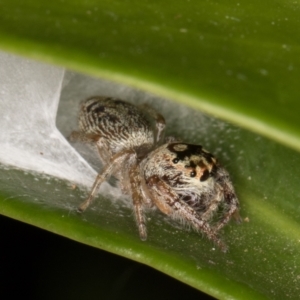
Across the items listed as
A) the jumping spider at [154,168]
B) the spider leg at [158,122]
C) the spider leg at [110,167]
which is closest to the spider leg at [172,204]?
the jumping spider at [154,168]

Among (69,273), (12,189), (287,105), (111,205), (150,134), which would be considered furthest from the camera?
(150,134)

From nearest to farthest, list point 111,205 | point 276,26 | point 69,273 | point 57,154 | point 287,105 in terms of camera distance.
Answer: point 287,105 → point 276,26 → point 111,205 → point 57,154 → point 69,273

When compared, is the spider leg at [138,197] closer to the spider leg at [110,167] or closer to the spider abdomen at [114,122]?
the spider leg at [110,167]

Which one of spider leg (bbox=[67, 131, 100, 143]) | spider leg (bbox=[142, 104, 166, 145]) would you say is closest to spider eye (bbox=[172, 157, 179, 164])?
spider leg (bbox=[142, 104, 166, 145])

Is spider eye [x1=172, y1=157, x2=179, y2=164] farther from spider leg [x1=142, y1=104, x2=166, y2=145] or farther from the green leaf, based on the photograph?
spider leg [x1=142, y1=104, x2=166, y2=145]

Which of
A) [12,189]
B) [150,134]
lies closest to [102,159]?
[150,134]

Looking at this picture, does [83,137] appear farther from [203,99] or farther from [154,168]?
[203,99]

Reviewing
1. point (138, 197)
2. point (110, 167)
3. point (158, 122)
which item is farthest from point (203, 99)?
point (158, 122)

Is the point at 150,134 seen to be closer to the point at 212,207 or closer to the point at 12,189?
the point at 212,207
